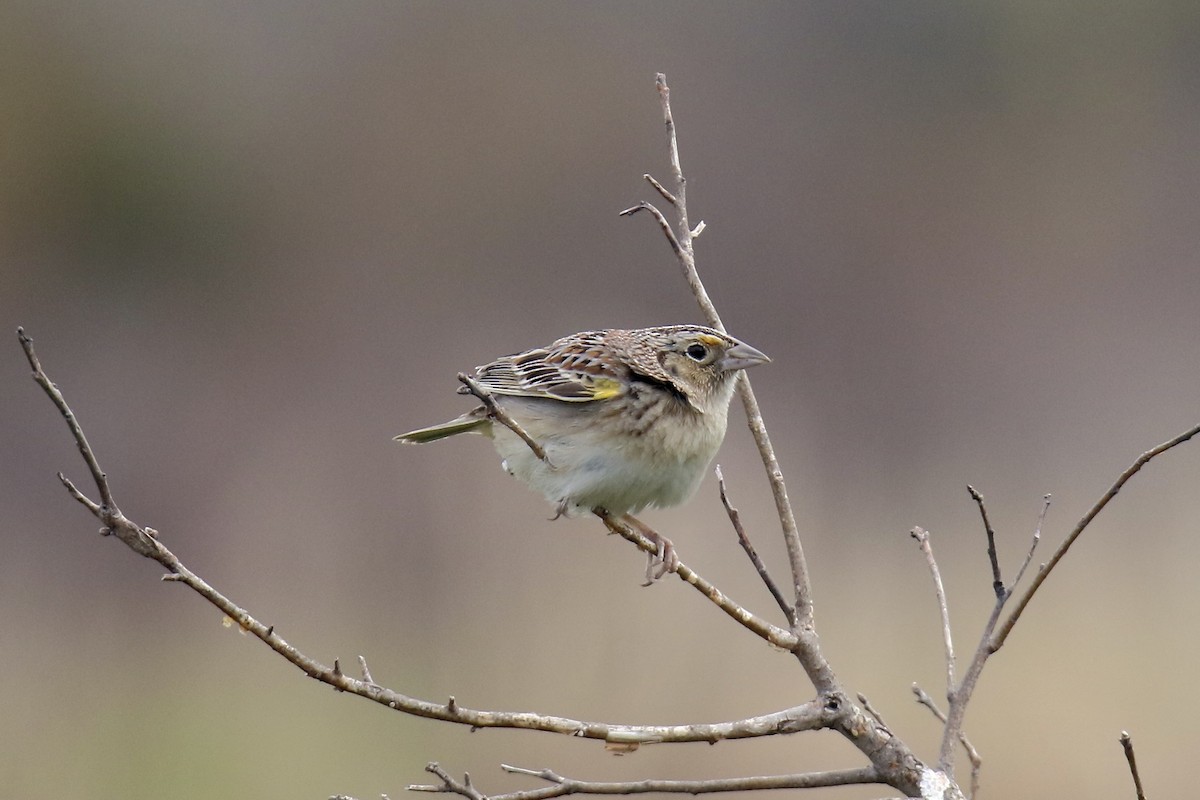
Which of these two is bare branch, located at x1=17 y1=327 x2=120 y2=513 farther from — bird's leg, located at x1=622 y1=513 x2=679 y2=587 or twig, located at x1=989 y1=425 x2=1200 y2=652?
twig, located at x1=989 y1=425 x2=1200 y2=652

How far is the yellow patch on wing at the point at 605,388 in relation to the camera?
14.2 ft

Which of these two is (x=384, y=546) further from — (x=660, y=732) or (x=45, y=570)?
(x=660, y=732)

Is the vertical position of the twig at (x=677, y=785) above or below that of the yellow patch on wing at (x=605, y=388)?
below

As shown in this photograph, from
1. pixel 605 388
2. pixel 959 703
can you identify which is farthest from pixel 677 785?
pixel 605 388

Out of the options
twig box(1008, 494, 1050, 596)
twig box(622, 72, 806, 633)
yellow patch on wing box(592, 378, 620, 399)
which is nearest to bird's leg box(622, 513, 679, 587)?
twig box(622, 72, 806, 633)

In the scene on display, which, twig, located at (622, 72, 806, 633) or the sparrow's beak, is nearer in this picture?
twig, located at (622, 72, 806, 633)

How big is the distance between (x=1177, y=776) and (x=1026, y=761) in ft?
2.74

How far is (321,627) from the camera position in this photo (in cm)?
834

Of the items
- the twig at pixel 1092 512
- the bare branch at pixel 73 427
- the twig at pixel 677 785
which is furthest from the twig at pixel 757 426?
the bare branch at pixel 73 427

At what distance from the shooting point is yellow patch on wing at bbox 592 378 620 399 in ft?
14.2

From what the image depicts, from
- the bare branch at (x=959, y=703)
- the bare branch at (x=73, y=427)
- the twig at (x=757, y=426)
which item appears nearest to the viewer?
the bare branch at (x=73, y=427)

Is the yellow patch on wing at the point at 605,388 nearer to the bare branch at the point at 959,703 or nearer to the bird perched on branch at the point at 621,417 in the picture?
the bird perched on branch at the point at 621,417

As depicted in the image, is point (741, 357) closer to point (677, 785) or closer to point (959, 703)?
point (959, 703)

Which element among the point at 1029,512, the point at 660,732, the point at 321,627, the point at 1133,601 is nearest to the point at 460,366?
the point at 321,627
